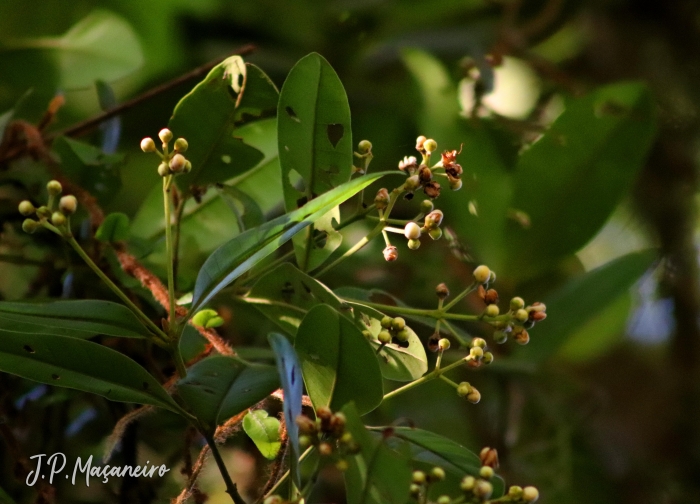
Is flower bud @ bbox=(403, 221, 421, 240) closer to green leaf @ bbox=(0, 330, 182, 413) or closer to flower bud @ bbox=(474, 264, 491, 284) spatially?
flower bud @ bbox=(474, 264, 491, 284)

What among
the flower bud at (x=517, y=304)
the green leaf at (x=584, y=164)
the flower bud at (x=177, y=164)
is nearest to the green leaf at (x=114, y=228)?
the flower bud at (x=177, y=164)

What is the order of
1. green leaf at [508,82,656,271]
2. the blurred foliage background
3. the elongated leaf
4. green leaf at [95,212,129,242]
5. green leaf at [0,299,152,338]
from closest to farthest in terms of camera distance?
the elongated leaf, green leaf at [0,299,152,338], green leaf at [95,212,129,242], the blurred foliage background, green leaf at [508,82,656,271]

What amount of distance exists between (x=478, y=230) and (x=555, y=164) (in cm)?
18

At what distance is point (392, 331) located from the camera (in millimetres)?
604

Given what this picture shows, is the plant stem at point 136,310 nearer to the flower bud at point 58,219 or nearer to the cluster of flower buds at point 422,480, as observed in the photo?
the flower bud at point 58,219

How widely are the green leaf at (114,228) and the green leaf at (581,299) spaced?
0.82m

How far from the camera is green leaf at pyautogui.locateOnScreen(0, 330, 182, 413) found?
0.56 metres

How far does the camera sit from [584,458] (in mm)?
1447

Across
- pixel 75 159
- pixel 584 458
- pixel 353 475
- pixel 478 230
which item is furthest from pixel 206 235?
pixel 584 458

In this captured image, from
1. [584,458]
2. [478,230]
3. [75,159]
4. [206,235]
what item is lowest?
[584,458]

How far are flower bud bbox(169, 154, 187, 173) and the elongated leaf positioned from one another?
16 centimetres

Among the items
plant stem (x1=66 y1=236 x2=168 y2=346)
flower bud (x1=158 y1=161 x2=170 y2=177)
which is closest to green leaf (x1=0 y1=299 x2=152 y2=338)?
plant stem (x1=66 y1=236 x2=168 y2=346)

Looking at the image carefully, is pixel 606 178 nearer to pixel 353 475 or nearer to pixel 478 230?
pixel 478 230

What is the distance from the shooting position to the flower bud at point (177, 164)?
0.57 meters
